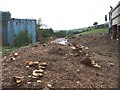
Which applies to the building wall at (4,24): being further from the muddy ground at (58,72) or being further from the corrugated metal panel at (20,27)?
the muddy ground at (58,72)

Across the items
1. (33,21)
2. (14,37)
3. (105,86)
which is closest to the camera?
(105,86)

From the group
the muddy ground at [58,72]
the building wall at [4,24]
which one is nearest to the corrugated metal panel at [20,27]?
the building wall at [4,24]

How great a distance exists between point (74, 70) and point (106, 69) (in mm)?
1215

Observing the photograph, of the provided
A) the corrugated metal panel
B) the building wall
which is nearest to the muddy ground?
the corrugated metal panel

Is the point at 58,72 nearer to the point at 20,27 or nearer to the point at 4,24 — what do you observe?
the point at 20,27

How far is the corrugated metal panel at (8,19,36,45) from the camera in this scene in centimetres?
1971

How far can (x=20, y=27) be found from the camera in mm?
20031

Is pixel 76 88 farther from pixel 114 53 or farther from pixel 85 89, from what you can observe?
pixel 114 53

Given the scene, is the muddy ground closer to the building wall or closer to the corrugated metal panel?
the corrugated metal panel

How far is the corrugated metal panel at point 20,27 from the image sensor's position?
19.7 m

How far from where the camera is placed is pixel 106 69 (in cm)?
822

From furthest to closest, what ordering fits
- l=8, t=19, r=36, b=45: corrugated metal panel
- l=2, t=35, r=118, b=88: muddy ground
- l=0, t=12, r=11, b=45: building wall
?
l=0, t=12, r=11, b=45: building wall → l=8, t=19, r=36, b=45: corrugated metal panel → l=2, t=35, r=118, b=88: muddy ground

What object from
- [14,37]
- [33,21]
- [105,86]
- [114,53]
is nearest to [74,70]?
[105,86]

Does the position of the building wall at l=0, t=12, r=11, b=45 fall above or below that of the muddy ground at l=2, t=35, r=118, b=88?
above
